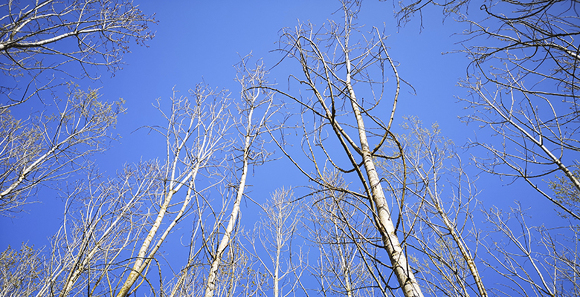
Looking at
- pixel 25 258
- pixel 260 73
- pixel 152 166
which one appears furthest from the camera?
pixel 25 258

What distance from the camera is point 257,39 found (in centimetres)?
11475

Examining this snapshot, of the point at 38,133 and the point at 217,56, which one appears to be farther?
the point at 217,56

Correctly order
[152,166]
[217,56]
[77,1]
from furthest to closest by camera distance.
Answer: [217,56] < [152,166] < [77,1]

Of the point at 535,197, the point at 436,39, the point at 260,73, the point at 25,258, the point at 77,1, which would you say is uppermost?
the point at 436,39

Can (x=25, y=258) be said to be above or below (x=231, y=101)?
below

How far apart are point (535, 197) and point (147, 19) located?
114622mm

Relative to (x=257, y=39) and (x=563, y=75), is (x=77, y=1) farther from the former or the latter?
(x=257, y=39)

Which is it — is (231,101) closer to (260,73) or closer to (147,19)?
(260,73)

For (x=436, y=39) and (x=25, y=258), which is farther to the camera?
(x=436, y=39)

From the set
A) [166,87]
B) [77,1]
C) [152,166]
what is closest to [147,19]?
[77,1]

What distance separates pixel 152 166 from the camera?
6.07 meters

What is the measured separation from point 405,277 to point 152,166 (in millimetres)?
6473

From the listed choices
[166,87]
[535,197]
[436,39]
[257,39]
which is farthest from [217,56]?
[535,197]

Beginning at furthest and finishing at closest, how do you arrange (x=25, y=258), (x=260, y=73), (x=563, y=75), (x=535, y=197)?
(x=535, y=197)
(x=25, y=258)
(x=260, y=73)
(x=563, y=75)
